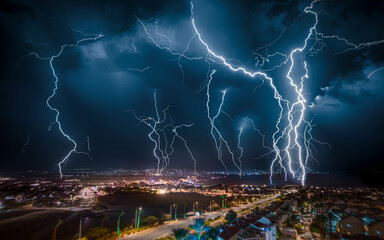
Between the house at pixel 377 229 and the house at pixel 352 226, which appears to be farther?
the house at pixel 352 226

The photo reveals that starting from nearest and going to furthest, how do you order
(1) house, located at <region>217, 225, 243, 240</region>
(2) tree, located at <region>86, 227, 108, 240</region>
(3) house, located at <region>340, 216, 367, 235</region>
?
(1) house, located at <region>217, 225, 243, 240</region> < (3) house, located at <region>340, 216, 367, 235</region> < (2) tree, located at <region>86, 227, 108, 240</region>

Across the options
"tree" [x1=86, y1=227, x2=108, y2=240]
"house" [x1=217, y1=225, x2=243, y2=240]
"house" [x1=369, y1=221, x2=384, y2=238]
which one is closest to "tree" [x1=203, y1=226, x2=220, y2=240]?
"house" [x1=217, y1=225, x2=243, y2=240]

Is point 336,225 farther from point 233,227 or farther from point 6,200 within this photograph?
point 6,200

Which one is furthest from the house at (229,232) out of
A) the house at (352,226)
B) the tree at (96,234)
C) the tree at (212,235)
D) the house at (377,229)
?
the house at (377,229)

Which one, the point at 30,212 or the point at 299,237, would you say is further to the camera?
the point at 30,212

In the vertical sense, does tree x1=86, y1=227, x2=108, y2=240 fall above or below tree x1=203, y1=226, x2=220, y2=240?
below

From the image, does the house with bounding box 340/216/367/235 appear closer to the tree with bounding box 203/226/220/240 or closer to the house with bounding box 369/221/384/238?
the house with bounding box 369/221/384/238

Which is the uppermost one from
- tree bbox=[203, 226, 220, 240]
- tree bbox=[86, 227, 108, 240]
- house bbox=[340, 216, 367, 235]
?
tree bbox=[203, 226, 220, 240]

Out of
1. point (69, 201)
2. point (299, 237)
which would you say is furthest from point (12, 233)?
point (299, 237)

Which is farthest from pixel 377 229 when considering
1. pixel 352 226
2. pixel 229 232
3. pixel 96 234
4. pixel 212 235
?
pixel 96 234

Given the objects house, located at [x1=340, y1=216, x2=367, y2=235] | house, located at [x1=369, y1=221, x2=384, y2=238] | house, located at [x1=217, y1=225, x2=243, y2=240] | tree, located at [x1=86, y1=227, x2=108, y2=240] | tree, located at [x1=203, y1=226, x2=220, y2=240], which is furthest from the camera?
tree, located at [x1=86, y1=227, x2=108, y2=240]

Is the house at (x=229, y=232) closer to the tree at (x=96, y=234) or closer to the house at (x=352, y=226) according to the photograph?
the house at (x=352, y=226)
